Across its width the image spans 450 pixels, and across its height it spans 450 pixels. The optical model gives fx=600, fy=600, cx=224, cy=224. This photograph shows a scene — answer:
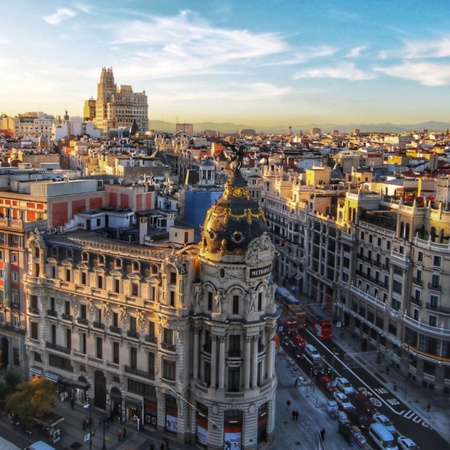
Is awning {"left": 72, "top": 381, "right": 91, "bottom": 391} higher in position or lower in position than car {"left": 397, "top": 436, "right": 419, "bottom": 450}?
higher

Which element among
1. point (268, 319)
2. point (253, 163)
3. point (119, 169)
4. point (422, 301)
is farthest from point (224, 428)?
point (253, 163)

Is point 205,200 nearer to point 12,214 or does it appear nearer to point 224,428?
point 12,214

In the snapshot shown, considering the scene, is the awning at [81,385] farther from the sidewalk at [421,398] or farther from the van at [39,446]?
the sidewalk at [421,398]

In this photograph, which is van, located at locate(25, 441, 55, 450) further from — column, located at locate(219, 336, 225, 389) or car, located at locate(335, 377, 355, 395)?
car, located at locate(335, 377, 355, 395)

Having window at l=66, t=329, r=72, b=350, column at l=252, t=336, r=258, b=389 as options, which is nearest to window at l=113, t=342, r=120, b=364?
window at l=66, t=329, r=72, b=350

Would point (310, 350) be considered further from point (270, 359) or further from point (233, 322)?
point (233, 322)

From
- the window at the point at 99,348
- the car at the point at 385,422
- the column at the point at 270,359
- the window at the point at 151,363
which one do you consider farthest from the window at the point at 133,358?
the car at the point at 385,422

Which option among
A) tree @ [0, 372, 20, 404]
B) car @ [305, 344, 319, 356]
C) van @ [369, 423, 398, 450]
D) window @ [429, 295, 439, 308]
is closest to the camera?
van @ [369, 423, 398, 450]
